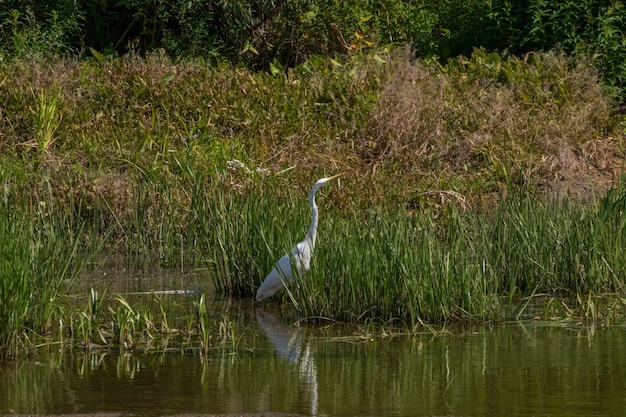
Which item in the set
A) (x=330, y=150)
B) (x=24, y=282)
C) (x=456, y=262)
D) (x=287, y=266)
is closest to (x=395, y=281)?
(x=456, y=262)

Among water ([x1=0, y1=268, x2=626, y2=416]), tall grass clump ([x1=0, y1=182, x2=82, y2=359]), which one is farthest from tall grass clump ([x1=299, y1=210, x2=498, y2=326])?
tall grass clump ([x1=0, y1=182, x2=82, y2=359])

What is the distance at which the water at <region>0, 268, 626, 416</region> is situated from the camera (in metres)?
5.71

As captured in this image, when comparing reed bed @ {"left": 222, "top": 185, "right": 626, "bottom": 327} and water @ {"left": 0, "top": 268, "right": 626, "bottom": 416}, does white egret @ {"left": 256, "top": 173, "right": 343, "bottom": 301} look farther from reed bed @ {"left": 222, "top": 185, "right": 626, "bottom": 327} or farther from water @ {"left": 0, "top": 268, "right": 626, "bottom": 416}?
water @ {"left": 0, "top": 268, "right": 626, "bottom": 416}

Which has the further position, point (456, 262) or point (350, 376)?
point (456, 262)

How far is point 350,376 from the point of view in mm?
6371

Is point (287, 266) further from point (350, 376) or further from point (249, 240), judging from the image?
point (350, 376)

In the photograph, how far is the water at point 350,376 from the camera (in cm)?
571

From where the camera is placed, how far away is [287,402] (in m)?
5.82

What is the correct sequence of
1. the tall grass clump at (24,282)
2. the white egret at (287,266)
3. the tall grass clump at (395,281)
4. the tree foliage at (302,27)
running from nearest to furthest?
the tall grass clump at (24,282)
the tall grass clump at (395,281)
the white egret at (287,266)
the tree foliage at (302,27)

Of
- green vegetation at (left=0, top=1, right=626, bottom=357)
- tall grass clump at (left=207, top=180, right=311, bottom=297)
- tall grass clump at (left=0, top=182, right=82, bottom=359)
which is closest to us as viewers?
tall grass clump at (left=0, top=182, right=82, bottom=359)

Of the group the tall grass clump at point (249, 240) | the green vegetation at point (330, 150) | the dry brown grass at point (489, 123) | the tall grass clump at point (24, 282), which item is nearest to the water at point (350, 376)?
the tall grass clump at point (24, 282)

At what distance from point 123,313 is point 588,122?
708 cm

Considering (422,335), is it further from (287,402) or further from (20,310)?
(20,310)

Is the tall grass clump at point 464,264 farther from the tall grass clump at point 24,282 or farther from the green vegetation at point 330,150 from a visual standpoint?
the tall grass clump at point 24,282
